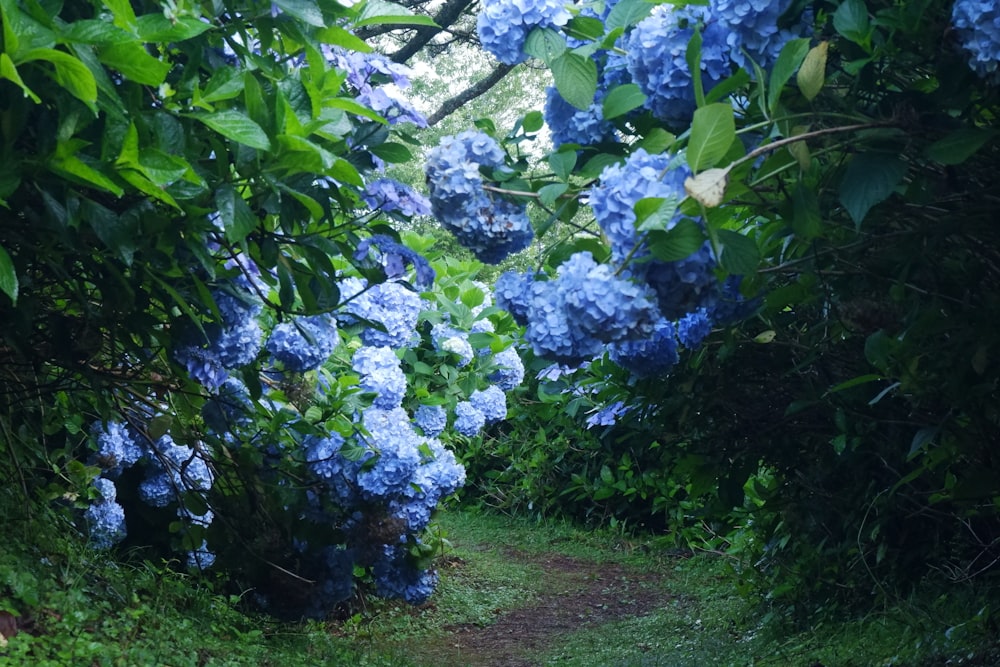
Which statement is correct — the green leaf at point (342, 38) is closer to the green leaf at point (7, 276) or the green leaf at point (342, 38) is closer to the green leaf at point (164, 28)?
the green leaf at point (164, 28)

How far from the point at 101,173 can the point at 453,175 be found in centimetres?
78

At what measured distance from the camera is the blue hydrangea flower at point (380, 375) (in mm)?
4215

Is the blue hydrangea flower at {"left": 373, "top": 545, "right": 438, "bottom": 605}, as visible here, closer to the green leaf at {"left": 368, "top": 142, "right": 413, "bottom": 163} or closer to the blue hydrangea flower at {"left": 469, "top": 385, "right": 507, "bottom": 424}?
the blue hydrangea flower at {"left": 469, "top": 385, "right": 507, "bottom": 424}

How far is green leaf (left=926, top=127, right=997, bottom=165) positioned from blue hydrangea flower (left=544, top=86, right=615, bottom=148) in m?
0.74

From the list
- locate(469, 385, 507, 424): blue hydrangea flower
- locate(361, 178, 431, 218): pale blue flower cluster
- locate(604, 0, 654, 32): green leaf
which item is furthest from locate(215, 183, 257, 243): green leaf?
locate(469, 385, 507, 424): blue hydrangea flower

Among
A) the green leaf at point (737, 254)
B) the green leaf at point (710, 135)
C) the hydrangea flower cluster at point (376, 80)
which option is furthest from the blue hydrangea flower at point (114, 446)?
the green leaf at point (710, 135)

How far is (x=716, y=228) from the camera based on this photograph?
1748 mm

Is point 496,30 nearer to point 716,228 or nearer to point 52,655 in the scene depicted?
point 716,228

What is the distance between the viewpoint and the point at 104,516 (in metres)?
3.98

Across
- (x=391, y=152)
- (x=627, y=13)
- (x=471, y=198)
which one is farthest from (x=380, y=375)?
(x=627, y=13)

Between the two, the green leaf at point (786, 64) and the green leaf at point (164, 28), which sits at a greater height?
the green leaf at point (164, 28)

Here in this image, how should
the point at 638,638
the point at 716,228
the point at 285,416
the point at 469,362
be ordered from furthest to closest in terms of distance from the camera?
the point at 469,362 < the point at 638,638 < the point at 285,416 < the point at 716,228

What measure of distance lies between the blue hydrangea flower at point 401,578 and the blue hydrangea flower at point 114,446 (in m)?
1.51

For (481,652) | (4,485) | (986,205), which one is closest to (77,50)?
(986,205)
